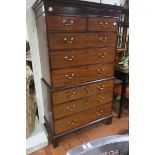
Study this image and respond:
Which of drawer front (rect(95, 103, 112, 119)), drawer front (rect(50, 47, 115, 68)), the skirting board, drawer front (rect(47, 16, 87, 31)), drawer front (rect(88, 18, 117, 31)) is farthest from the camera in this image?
drawer front (rect(95, 103, 112, 119))

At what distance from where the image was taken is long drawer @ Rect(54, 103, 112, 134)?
1.67 metres

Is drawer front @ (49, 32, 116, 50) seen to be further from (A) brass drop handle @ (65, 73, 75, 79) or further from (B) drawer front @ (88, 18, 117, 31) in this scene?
(A) brass drop handle @ (65, 73, 75, 79)

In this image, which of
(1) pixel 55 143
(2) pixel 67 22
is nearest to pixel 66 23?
(2) pixel 67 22

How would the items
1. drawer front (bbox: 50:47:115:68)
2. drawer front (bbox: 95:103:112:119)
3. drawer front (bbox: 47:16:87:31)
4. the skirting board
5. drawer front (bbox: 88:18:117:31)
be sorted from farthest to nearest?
drawer front (bbox: 95:103:112:119) < the skirting board < drawer front (bbox: 88:18:117:31) < drawer front (bbox: 50:47:115:68) < drawer front (bbox: 47:16:87:31)

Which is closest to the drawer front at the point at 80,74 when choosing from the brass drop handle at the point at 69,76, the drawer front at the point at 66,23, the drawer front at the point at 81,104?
the brass drop handle at the point at 69,76

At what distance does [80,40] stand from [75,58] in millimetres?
190

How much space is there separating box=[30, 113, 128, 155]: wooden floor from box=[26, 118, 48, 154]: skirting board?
2.0 inches

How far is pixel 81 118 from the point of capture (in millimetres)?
1798

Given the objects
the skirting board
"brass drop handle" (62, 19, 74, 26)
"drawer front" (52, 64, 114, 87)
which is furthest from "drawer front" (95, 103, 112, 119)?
"brass drop handle" (62, 19, 74, 26)

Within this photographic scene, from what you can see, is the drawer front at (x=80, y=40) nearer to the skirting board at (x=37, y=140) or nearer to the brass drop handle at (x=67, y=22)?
the brass drop handle at (x=67, y=22)

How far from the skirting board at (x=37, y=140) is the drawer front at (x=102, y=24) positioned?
1361mm

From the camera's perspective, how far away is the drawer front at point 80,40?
138 centimetres

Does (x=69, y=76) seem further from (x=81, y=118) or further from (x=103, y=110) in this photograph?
(x=103, y=110)
